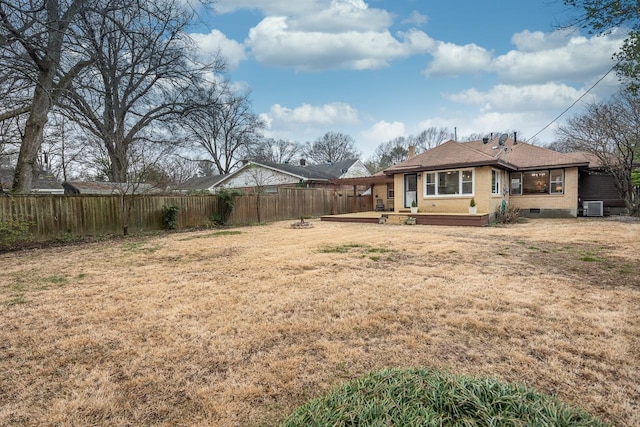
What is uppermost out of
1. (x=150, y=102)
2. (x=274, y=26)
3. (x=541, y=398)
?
(x=274, y=26)

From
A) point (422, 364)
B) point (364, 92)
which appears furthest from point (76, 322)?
point (364, 92)

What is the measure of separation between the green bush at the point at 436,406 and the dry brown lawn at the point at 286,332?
1.85ft

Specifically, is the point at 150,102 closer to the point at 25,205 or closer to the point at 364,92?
the point at 25,205

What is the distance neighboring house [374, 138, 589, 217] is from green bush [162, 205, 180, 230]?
31.5 feet

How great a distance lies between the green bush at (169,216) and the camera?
11452 mm

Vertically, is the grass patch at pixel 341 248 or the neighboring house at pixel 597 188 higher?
the neighboring house at pixel 597 188

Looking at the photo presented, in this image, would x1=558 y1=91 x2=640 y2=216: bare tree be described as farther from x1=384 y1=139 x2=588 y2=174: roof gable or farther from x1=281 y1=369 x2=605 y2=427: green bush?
x1=281 y1=369 x2=605 y2=427: green bush

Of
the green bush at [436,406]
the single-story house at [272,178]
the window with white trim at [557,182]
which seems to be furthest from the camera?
the single-story house at [272,178]

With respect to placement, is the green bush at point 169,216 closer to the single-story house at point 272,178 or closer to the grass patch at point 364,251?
the grass patch at point 364,251

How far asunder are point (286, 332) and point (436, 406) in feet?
5.79

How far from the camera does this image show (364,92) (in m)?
19.5

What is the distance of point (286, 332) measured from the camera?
9.22ft

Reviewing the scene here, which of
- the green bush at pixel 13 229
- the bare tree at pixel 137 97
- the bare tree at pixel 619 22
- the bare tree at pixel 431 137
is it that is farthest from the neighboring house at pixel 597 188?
the bare tree at pixel 431 137

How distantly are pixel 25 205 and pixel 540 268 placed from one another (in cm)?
1235
